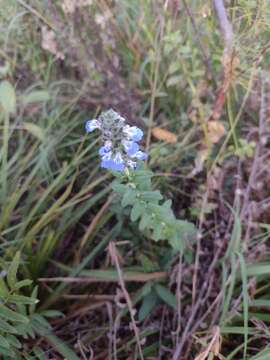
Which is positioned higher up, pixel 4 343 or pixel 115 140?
pixel 115 140

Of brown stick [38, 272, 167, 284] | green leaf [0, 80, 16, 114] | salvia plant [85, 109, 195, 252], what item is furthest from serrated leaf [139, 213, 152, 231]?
green leaf [0, 80, 16, 114]

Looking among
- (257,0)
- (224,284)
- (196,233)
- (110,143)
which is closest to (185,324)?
(224,284)

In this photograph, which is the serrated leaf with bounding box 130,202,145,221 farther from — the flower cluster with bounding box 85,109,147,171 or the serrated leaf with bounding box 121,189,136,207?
the flower cluster with bounding box 85,109,147,171

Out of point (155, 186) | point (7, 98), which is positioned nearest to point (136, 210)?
point (155, 186)

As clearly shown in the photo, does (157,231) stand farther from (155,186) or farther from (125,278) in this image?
(155,186)

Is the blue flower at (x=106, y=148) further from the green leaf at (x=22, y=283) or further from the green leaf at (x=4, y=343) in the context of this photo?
the green leaf at (x=4, y=343)

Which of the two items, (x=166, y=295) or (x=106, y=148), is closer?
(x=106, y=148)
